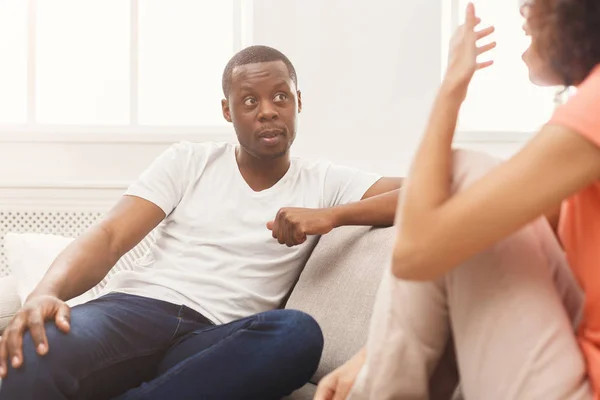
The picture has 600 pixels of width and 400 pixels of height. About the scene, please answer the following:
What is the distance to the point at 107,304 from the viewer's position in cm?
165

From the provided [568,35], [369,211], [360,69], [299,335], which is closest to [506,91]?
[360,69]

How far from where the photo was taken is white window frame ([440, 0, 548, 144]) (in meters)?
2.98

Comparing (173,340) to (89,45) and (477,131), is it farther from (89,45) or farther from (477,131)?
(89,45)

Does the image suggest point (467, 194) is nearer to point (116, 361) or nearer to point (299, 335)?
point (299, 335)

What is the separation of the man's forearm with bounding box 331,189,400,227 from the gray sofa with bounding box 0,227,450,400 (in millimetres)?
39

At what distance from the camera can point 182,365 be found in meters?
1.42

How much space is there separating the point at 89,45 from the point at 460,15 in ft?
5.46

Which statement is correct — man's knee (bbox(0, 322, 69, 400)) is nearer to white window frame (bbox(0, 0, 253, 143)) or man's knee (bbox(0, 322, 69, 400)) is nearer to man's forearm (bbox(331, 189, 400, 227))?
man's forearm (bbox(331, 189, 400, 227))

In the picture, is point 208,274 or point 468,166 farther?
point 208,274

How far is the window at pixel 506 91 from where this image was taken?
10.6 feet

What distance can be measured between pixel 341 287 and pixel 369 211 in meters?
0.20

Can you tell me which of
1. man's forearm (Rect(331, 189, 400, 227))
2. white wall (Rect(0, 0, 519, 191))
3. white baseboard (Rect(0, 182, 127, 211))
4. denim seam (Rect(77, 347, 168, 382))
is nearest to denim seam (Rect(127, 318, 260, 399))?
denim seam (Rect(77, 347, 168, 382))

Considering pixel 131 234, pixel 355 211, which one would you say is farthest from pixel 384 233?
pixel 131 234

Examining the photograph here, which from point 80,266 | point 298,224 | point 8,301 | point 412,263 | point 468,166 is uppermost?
point 468,166
